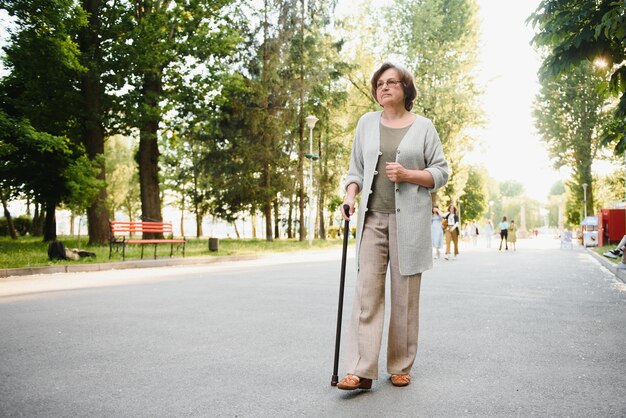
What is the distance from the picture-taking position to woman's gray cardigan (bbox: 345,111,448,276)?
3688mm

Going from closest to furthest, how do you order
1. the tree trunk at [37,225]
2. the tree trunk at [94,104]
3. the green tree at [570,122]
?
1. the tree trunk at [94,104]
2. the green tree at [570,122]
3. the tree trunk at [37,225]

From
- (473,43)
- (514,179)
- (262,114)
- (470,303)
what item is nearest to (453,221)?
(470,303)

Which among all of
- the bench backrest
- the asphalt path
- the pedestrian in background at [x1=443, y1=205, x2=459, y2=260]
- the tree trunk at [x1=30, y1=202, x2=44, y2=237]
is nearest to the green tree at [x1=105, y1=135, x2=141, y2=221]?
the tree trunk at [x1=30, y1=202, x2=44, y2=237]

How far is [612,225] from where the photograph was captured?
26.7 metres

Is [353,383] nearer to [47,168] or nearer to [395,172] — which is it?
[395,172]

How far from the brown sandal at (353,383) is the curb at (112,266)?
1051cm

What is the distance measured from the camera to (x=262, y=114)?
101 ft

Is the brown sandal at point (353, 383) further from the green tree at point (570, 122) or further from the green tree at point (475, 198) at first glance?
the green tree at point (475, 198)

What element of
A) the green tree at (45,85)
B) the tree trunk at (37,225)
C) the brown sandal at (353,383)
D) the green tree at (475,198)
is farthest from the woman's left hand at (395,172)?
the green tree at (475,198)

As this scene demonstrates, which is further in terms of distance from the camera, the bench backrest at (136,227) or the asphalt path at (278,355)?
the bench backrest at (136,227)

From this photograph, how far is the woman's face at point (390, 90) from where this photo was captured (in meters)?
3.80

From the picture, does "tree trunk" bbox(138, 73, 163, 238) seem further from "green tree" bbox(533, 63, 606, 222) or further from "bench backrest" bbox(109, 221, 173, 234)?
"green tree" bbox(533, 63, 606, 222)

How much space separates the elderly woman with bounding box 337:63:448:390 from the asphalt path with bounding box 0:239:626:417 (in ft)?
0.93

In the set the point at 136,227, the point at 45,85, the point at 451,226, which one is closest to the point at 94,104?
the point at 45,85
